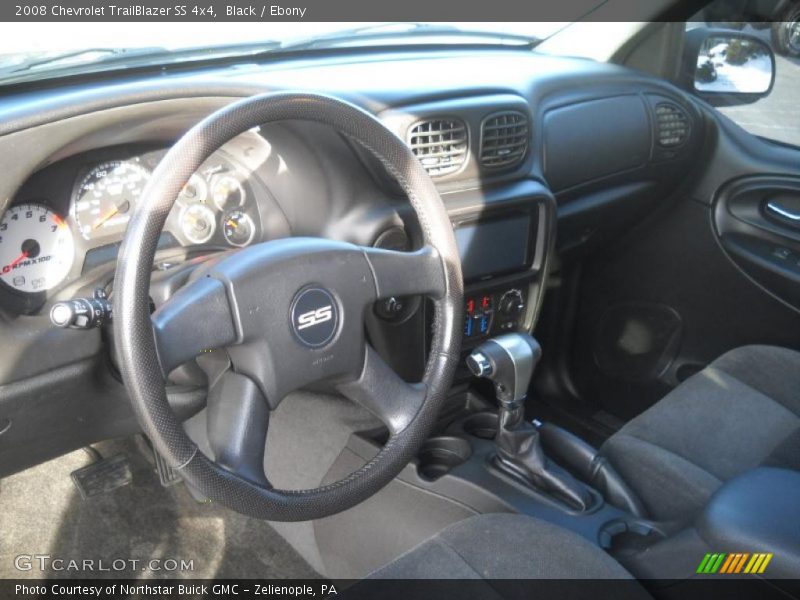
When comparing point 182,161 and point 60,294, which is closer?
point 182,161

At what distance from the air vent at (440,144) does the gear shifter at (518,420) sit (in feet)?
1.34

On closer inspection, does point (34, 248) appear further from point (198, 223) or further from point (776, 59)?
point (776, 59)

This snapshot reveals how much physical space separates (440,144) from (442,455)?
26.0 inches

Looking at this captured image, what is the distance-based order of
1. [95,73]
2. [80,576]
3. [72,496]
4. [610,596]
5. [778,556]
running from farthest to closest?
[72,496], [80,576], [95,73], [610,596], [778,556]

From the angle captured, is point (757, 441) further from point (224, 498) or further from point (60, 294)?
point (60, 294)

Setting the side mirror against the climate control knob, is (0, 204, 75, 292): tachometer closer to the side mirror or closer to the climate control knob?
the climate control knob

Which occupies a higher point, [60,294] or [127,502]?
[60,294]

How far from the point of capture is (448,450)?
1.77 metres

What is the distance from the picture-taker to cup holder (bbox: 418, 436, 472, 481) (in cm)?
173

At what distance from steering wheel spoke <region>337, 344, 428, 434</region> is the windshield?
0.78 m

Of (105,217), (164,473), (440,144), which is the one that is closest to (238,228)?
(105,217)

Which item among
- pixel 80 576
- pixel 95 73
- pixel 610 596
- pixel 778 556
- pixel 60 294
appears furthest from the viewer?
pixel 80 576

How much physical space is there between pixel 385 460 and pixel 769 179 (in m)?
1.57

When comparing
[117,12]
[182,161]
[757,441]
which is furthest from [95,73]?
[757,441]
